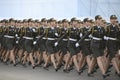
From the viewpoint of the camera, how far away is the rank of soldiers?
30.3 feet

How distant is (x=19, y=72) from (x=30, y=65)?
1.39 m

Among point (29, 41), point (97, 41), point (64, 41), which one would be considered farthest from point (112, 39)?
point (29, 41)

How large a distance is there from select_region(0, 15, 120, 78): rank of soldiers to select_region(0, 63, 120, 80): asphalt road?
0.18 m

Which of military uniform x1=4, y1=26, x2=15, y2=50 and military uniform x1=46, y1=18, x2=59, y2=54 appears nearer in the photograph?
military uniform x1=46, y1=18, x2=59, y2=54

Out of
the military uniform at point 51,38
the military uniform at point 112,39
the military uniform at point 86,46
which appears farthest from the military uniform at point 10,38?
the military uniform at point 112,39

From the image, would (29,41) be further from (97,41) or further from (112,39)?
(112,39)

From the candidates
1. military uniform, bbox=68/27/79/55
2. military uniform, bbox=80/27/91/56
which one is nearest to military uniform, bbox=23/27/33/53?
military uniform, bbox=68/27/79/55

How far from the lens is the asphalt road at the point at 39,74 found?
9.55m

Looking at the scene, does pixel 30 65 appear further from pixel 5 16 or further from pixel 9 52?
pixel 5 16

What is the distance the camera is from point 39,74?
33.6 feet

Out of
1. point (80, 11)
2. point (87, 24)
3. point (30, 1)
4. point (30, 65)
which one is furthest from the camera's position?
point (30, 1)

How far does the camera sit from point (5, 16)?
19.7 m

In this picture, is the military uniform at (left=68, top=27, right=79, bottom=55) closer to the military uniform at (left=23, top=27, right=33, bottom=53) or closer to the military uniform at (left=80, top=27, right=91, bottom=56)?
the military uniform at (left=80, top=27, right=91, bottom=56)

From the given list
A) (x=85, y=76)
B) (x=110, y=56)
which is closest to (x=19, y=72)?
(x=85, y=76)
